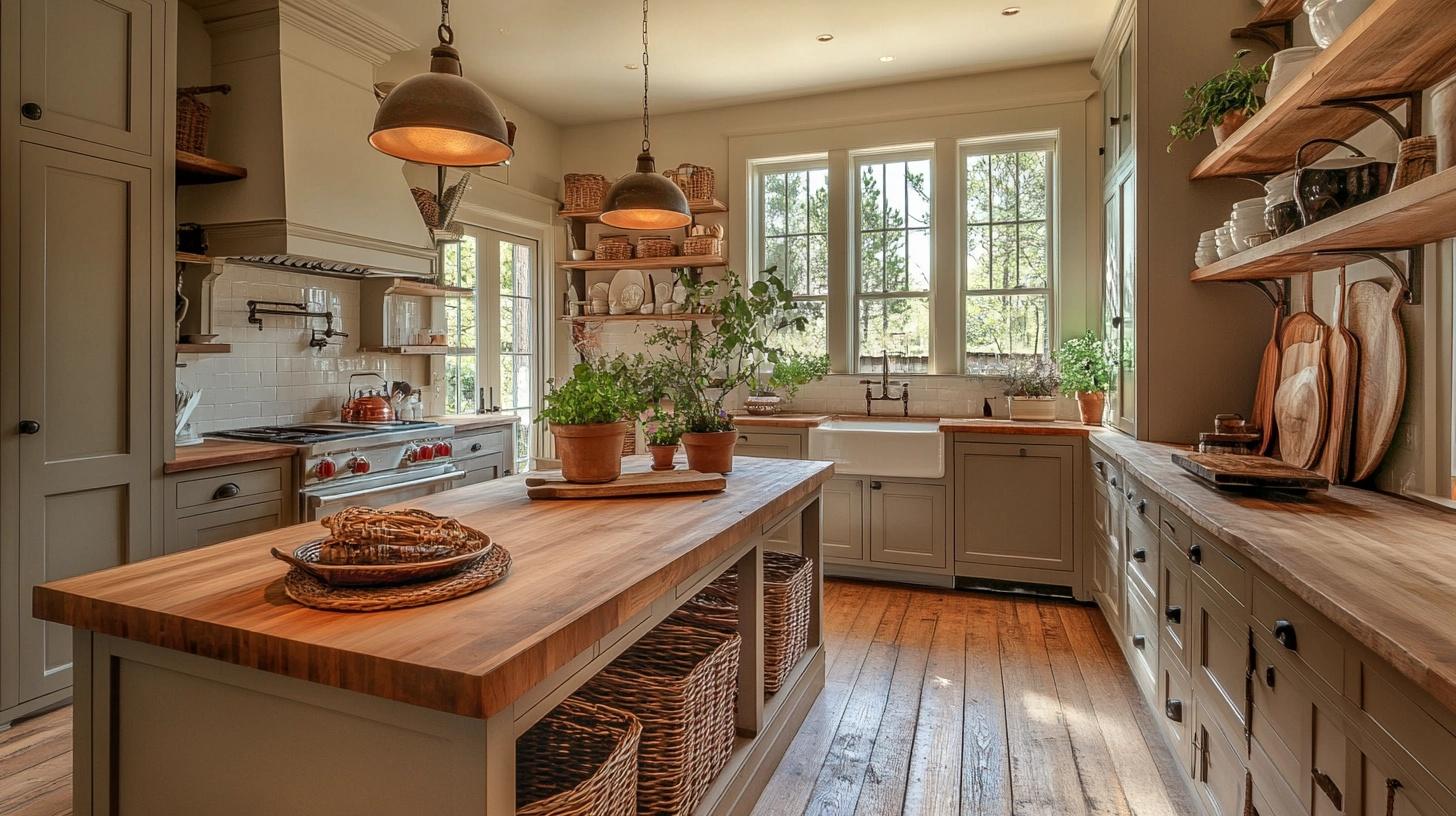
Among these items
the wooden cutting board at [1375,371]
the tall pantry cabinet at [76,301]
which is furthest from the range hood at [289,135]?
the wooden cutting board at [1375,371]

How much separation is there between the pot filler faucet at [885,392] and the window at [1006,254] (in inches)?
17.8

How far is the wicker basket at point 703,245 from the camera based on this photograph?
5152mm

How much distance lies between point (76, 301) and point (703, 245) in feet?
11.1

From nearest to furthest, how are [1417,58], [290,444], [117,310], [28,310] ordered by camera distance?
1. [1417,58]
2. [28,310]
3. [117,310]
4. [290,444]

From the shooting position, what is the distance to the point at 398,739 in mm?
1017

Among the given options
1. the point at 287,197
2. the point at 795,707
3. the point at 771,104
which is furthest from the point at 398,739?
the point at 771,104

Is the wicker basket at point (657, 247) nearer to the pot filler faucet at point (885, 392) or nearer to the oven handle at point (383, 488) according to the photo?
the pot filler faucet at point (885, 392)

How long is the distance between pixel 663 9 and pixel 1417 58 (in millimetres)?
3123

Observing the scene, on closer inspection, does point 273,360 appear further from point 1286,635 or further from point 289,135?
point 1286,635

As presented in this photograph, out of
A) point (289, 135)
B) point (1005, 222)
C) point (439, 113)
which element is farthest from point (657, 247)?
point (439, 113)

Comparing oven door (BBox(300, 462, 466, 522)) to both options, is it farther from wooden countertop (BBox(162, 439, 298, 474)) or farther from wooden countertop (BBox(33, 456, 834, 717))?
wooden countertop (BBox(33, 456, 834, 717))

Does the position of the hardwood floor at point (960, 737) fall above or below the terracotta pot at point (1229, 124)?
below

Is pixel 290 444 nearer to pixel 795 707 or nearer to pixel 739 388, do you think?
pixel 795 707

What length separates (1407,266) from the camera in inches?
78.8
